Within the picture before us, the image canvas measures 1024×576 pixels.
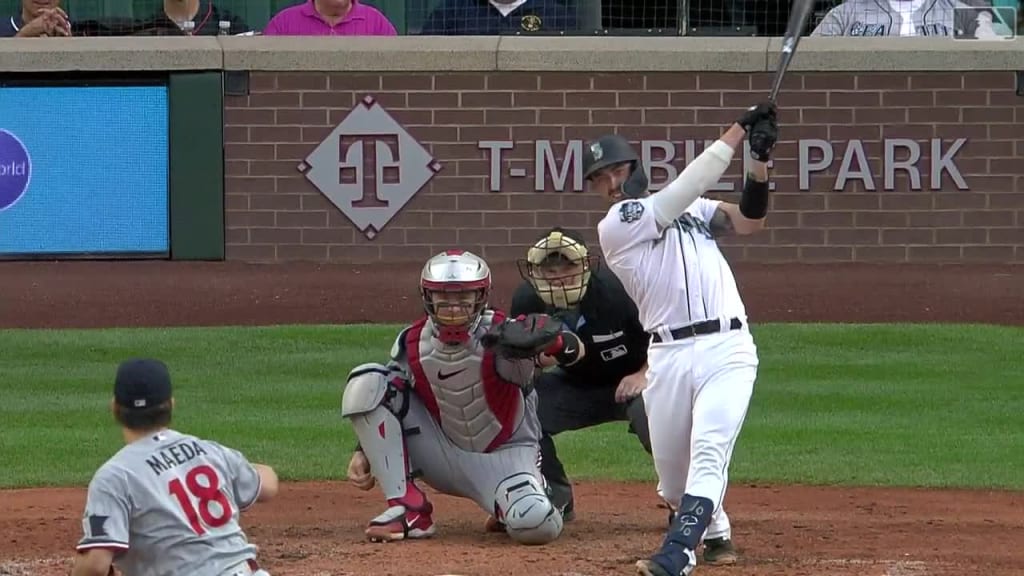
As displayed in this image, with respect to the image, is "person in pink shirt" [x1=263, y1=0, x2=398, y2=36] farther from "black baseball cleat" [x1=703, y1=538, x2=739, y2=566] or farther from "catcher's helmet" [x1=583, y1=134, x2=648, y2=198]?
"black baseball cleat" [x1=703, y1=538, x2=739, y2=566]

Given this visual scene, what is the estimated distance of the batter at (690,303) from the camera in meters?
5.92

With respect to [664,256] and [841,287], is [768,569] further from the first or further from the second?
[841,287]

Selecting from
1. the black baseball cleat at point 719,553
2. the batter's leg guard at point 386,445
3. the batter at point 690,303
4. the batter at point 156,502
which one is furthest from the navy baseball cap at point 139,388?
the black baseball cleat at point 719,553

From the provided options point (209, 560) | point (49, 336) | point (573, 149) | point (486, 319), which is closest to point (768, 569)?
point (486, 319)

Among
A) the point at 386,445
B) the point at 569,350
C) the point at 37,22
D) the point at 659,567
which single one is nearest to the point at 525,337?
the point at 569,350

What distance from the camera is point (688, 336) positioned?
238 inches

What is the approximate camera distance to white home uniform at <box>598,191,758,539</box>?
19.5ft

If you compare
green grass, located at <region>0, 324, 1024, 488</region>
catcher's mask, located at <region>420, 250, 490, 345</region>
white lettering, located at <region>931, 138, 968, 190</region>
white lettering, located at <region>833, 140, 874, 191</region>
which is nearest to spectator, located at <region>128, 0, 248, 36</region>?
green grass, located at <region>0, 324, 1024, 488</region>

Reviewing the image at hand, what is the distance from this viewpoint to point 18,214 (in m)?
15.4

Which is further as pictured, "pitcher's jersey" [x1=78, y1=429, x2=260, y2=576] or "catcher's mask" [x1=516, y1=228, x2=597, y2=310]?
"catcher's mask" [x1=516, y1=228, x2=597, y2=310]

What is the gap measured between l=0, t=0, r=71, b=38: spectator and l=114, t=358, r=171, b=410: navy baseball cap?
11849 millimetres

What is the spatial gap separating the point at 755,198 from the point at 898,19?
1020cm

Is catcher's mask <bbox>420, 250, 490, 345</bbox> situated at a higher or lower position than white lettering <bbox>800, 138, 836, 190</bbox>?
lower

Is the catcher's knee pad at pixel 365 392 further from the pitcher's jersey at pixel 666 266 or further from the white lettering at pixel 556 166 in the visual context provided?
the white lettering at pixel 556 166
